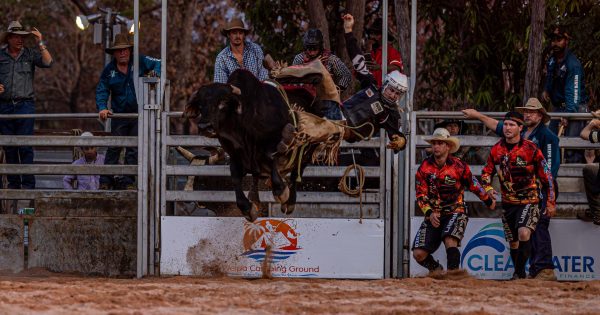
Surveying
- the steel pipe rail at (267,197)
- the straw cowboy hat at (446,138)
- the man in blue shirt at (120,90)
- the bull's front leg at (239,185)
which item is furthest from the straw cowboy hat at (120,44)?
the straw cowboy hat at (446,138)

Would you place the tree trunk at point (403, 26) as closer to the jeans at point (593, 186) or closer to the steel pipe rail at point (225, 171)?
the steel pipe rail at point (225, 171)

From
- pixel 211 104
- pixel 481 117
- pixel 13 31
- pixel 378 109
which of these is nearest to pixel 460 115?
pixel 481 117

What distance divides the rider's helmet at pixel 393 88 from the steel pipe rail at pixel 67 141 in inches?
109

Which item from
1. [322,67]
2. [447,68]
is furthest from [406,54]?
[322,67]

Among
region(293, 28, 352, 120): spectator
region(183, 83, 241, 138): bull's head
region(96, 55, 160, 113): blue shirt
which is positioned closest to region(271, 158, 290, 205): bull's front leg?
region(183, 83, 241, 138): bull's head

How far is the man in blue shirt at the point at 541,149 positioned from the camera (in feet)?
37.8

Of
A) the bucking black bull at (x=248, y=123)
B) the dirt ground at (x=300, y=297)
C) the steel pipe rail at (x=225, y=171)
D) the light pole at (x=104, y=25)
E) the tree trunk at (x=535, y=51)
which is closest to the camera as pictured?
the dirt ground at (x=300, y=297)

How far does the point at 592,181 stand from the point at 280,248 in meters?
3.37

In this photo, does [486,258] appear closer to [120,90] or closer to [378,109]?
[378,109]

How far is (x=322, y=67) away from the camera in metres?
11.3

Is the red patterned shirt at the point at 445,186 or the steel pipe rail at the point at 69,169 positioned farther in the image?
the steel pipe rail at the point at 69,169

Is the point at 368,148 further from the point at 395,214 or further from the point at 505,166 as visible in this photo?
the point at 505,166

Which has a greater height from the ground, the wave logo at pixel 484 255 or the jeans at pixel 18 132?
the jeans at pixel 18 132

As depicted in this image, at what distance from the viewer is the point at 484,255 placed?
12055 millimetres
